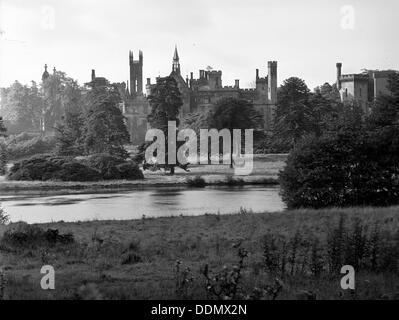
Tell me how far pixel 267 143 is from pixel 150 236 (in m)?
Result: 58.1

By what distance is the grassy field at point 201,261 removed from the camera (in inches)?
377

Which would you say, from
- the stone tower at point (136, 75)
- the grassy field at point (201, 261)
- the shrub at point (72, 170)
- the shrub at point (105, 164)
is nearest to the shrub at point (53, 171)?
the shrub at point (72, 170)

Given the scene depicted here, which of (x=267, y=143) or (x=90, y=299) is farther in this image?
(x=267, y=143)

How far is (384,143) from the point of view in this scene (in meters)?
27.6

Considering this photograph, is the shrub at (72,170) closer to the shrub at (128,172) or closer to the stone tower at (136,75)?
the shrub at (128,172)

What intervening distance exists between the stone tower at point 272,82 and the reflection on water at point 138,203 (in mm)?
62963

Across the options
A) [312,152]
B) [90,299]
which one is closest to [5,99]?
[312,152]

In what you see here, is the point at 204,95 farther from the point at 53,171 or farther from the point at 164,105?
the point at 53,171

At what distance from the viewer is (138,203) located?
37.4 m

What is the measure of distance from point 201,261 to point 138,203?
24628 millimetres

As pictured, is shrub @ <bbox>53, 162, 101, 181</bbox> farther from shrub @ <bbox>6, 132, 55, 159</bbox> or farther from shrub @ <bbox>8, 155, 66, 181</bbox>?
shrub @ <bbox>6, 132, 55, 159</bbox>

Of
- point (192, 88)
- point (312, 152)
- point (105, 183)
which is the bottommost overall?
point (105, 183)
